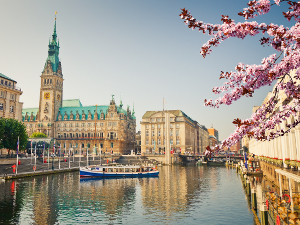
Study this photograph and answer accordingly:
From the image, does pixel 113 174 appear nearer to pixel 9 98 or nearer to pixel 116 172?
pixel 116 172

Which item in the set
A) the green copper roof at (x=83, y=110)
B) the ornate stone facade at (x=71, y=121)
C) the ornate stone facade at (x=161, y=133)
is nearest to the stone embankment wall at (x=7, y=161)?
the ornate stone facade at (x=71, y=121)

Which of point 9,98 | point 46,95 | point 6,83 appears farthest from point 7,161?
point 46,95

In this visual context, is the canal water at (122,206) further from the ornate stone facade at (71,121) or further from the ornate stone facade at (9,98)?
the ornate stone facade at (71,121)

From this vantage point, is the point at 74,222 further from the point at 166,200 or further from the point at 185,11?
the point at 185,11

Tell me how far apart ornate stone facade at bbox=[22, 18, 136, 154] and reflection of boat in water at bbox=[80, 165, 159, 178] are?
8141cm

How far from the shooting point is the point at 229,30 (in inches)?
424

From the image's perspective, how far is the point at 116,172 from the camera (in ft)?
252

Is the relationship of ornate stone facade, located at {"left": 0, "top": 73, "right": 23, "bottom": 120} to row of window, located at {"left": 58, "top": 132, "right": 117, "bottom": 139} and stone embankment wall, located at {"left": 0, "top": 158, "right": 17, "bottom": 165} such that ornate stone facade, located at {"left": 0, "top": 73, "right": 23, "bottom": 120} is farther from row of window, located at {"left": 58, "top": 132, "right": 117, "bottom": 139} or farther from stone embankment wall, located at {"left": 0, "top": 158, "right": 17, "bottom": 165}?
row of window, located at {"left": 58, "top": 132, "right": 117, "bottom": 139}

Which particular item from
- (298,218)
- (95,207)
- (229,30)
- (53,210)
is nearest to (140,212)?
(95,207)

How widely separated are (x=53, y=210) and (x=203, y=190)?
1092 inches

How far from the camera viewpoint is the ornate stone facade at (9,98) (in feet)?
317

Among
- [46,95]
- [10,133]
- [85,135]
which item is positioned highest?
[46,95]

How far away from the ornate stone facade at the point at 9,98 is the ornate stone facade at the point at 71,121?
60494 millimetres

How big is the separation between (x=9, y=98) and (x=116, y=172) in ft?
173
